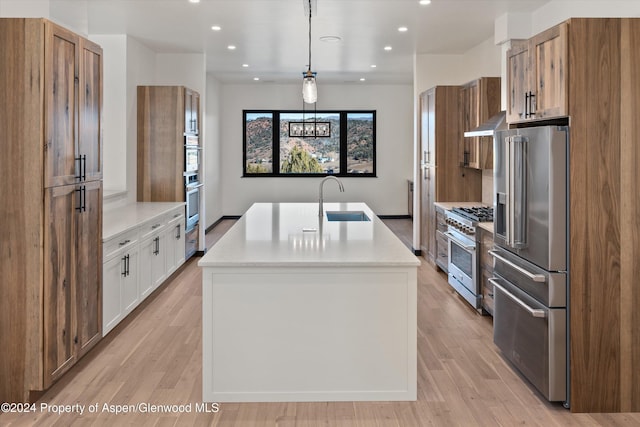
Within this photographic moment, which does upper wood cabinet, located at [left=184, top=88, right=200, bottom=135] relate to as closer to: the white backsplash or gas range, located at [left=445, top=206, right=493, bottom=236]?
gas range, located at [left=445, top=206, right=493, bottom=236]

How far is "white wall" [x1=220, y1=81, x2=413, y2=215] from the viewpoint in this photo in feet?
35.3

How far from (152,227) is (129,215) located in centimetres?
25

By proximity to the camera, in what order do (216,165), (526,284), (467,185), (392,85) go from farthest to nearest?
(392,85)
(216,165)
(467,185)
(526,284)

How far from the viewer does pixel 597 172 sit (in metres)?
2.76

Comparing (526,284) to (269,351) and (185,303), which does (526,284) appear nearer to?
(269,351)

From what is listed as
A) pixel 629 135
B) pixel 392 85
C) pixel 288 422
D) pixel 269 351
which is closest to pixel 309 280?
pixel 269 351

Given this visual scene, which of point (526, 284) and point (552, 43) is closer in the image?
point (552, 43)

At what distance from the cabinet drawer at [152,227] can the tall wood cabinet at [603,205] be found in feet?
11.7

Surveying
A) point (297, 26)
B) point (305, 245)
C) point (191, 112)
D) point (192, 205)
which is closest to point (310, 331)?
point (305, 245)

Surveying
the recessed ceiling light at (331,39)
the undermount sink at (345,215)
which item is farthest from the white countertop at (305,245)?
the recessed ceiling light at (331,39)

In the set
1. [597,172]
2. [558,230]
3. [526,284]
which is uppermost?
[597,172]

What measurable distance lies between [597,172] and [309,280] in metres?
1.64

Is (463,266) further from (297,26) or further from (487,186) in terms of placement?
(297,26)

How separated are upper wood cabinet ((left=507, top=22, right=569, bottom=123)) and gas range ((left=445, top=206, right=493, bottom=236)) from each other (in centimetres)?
139
